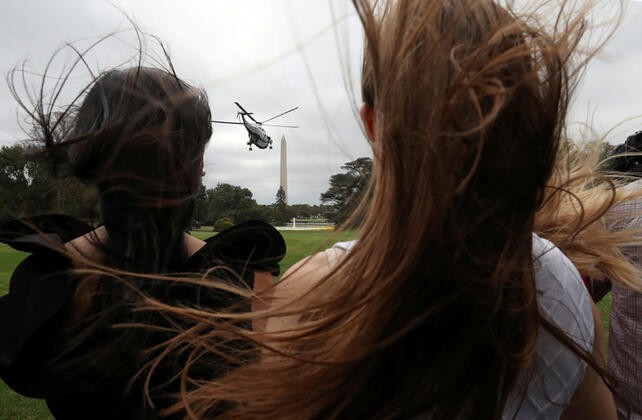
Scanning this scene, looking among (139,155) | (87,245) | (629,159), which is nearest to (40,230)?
(87,245)

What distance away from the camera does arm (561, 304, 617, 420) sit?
1.07 meters

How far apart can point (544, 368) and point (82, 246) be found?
1320 millimetres

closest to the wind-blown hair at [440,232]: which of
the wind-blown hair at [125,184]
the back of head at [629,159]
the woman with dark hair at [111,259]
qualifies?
the woman with dark hair at [111,259]

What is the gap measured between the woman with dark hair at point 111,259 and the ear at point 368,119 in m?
0.59

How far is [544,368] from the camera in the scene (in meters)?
1.01

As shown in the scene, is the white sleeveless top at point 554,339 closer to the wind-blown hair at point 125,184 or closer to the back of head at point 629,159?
the wind-blown hair at point 125,184

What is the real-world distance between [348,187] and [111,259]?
2.54ft

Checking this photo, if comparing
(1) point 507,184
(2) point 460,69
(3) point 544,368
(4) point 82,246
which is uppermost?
(2) point 460,69

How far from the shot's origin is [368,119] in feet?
3.52

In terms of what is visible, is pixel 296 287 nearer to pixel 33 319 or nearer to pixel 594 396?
pixel 594 396

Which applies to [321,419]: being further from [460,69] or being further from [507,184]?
[460,69]

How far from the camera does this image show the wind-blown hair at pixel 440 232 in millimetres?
881

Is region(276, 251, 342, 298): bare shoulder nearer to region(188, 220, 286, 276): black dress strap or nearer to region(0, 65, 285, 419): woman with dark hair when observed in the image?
region(0, 65, 285, 419): woman with dark hair

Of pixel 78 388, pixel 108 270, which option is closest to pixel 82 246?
pixel 108 270
